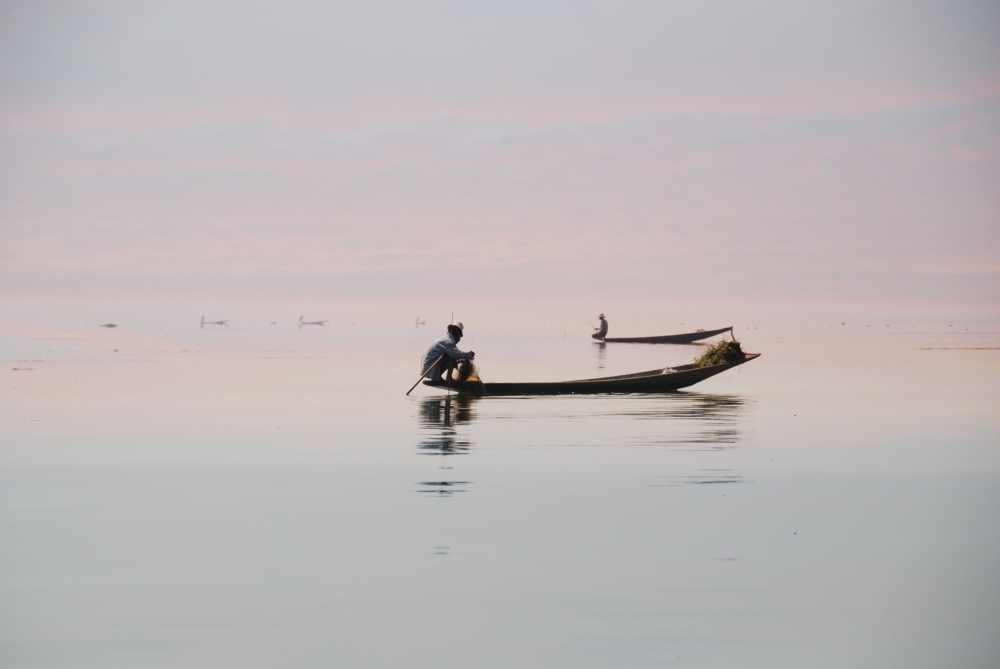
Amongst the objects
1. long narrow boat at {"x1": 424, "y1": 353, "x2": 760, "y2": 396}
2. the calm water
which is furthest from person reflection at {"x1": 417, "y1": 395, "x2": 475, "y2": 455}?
long narrow boat at {"x1": 424, "y1": 353, "x2": 760, "y2": 396}

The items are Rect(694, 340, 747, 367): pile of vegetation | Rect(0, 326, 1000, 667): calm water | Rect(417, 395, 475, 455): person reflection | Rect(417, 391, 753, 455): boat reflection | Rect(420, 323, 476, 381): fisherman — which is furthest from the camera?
Rect(694, 340, 747, 367): pile of vegetation

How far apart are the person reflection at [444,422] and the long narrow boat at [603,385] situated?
0.42 m

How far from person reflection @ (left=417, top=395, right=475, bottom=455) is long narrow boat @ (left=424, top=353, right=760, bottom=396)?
0.42 meters

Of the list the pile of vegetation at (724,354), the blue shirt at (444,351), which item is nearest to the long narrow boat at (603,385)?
the pile of vegetation at (724,354)

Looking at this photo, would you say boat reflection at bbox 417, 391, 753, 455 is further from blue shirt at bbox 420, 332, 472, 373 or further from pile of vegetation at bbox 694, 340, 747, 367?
blue shirt at bbox 420, 332, 472, 373

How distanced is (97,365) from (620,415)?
972 inches

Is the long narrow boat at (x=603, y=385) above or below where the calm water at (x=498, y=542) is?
above

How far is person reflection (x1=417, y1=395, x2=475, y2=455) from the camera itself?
14673mm

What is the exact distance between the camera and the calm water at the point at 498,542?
21.2 ft

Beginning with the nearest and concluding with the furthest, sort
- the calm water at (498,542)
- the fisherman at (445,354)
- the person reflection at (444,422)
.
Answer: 1. the calm water at (498,542)
2. the person reflection at (444,422)
3. the fisherman at (445,354)

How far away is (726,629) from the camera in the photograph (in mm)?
6605

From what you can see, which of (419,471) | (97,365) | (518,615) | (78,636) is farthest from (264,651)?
(97,365)

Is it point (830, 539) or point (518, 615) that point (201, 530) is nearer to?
point (518, 615)

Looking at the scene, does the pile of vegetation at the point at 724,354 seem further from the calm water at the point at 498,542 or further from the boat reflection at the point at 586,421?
the calm water at the point at 498,542
